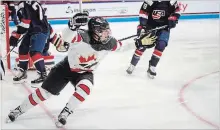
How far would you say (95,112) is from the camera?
8.83ft

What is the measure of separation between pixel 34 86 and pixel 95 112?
0.79 meters

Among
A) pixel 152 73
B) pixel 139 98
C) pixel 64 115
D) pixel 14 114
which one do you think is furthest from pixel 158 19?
pixel 14 114

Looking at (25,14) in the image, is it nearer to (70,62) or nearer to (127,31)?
(70,62)

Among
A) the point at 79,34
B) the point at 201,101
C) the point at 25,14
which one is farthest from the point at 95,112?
the point at 25,14

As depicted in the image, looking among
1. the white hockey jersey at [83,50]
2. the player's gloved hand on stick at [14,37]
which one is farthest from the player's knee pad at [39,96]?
the player's gloved hand on stick at [14,37]

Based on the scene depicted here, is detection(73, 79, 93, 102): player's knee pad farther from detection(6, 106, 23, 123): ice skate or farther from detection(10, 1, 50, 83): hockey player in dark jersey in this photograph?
detection(10, 1, 50, 83): hockey player in dark jersey

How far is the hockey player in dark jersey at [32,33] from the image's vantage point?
317cm

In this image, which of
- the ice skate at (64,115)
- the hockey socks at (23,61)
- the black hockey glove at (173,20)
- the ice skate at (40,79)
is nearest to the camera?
the ice skate at (64,115)

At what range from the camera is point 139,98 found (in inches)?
119

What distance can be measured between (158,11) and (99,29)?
1468mm

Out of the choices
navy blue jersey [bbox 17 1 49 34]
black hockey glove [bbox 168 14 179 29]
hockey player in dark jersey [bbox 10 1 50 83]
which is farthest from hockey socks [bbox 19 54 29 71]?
black hockey glove [bbox 168 14 179 29]

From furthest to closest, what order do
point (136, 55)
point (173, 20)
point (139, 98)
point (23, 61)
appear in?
point (136, 55)
point (173, 20)
point (23, 61)
point (139, 98)

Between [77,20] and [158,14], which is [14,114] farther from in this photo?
[158,14]

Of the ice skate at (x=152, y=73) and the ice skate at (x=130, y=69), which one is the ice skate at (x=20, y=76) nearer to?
the ice skate at (x=130, y=69)
